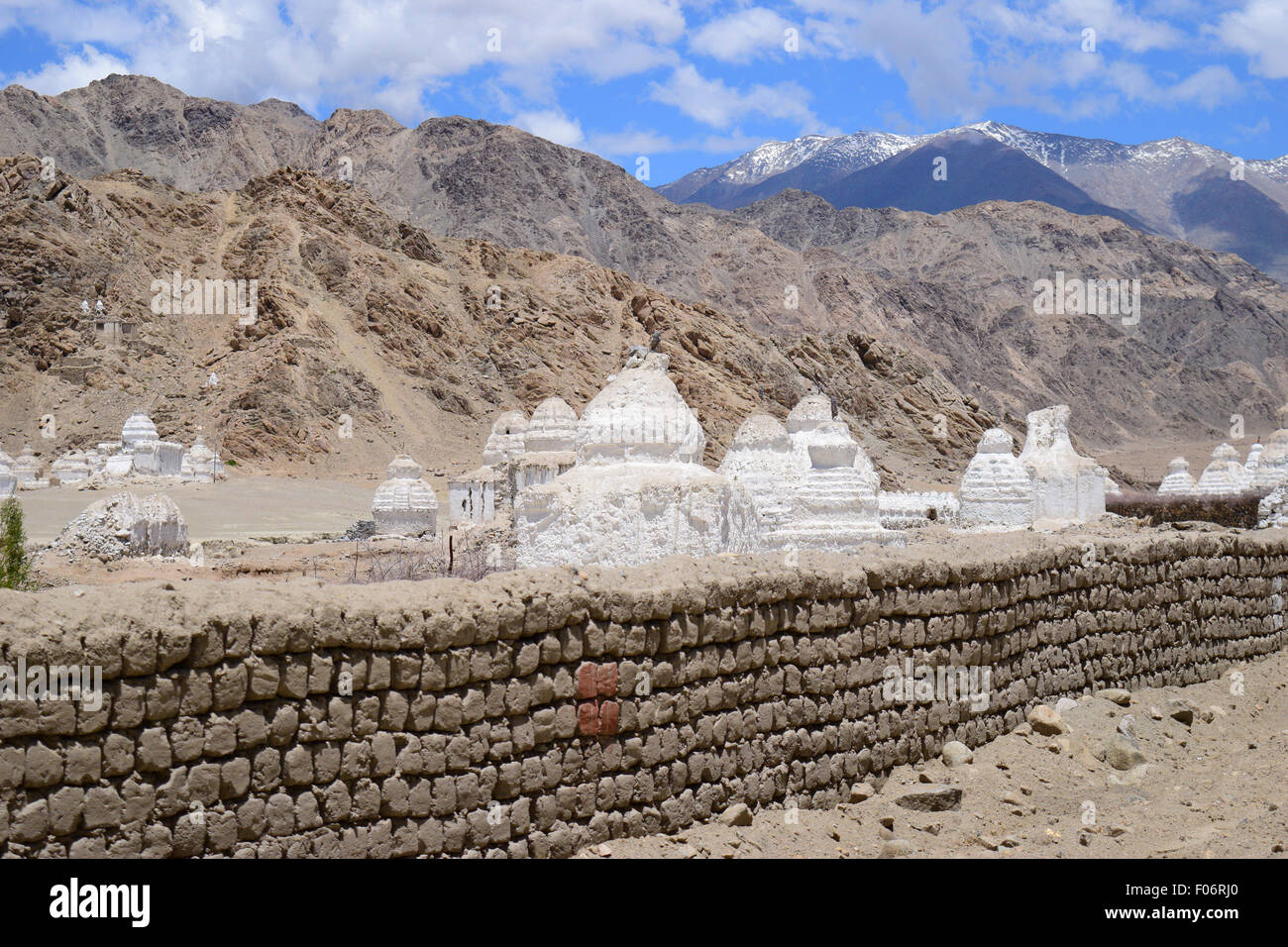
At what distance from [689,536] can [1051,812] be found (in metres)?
3.91

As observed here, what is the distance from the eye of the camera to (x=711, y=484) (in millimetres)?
9328

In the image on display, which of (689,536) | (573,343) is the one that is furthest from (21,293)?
(689,536)

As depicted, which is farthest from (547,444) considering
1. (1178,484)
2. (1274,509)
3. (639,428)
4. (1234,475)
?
(1178,484)

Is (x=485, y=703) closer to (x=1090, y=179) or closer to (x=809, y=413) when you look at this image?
(x=809, y=413)

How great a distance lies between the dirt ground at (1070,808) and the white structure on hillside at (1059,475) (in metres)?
12.4

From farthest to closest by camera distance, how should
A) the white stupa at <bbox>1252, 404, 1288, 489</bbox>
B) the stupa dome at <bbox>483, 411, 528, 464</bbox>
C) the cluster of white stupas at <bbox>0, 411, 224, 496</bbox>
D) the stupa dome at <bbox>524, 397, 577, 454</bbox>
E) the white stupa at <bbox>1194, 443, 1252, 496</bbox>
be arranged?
the cluster of white stupas at <bbox>0, 411, 224, 496</bbox> < the white stupa at <bbox>1194, 443, 1252, 496</bbox> < the white stupa at <bbox>1252, 404, 1288, 489</bbox> < the stupa dome at <bbox>483, 411, 528, 464</bbox> < the stupa dome at <bbox>524, 397, 577, 454</bbox>

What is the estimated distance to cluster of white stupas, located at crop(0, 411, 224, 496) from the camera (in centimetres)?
3206

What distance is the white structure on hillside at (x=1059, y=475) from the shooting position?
64.2ft

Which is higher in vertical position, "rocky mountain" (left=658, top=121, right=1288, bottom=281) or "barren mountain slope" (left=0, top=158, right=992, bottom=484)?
"rocky mountain" (left=658, top=121, right=1288, bottom=281)

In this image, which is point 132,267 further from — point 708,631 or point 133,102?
point 133,102

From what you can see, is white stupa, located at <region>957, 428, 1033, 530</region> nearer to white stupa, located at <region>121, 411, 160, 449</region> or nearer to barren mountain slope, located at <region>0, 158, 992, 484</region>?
barren mountain slope, located at <region>0, 158, 992, 484</region>

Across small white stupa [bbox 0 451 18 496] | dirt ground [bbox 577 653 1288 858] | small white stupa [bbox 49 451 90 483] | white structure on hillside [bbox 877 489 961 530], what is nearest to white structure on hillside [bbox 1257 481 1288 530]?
white structure on hillside [bbox 877 489 961 530]

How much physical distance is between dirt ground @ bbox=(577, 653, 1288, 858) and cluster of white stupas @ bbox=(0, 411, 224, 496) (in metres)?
29.8
